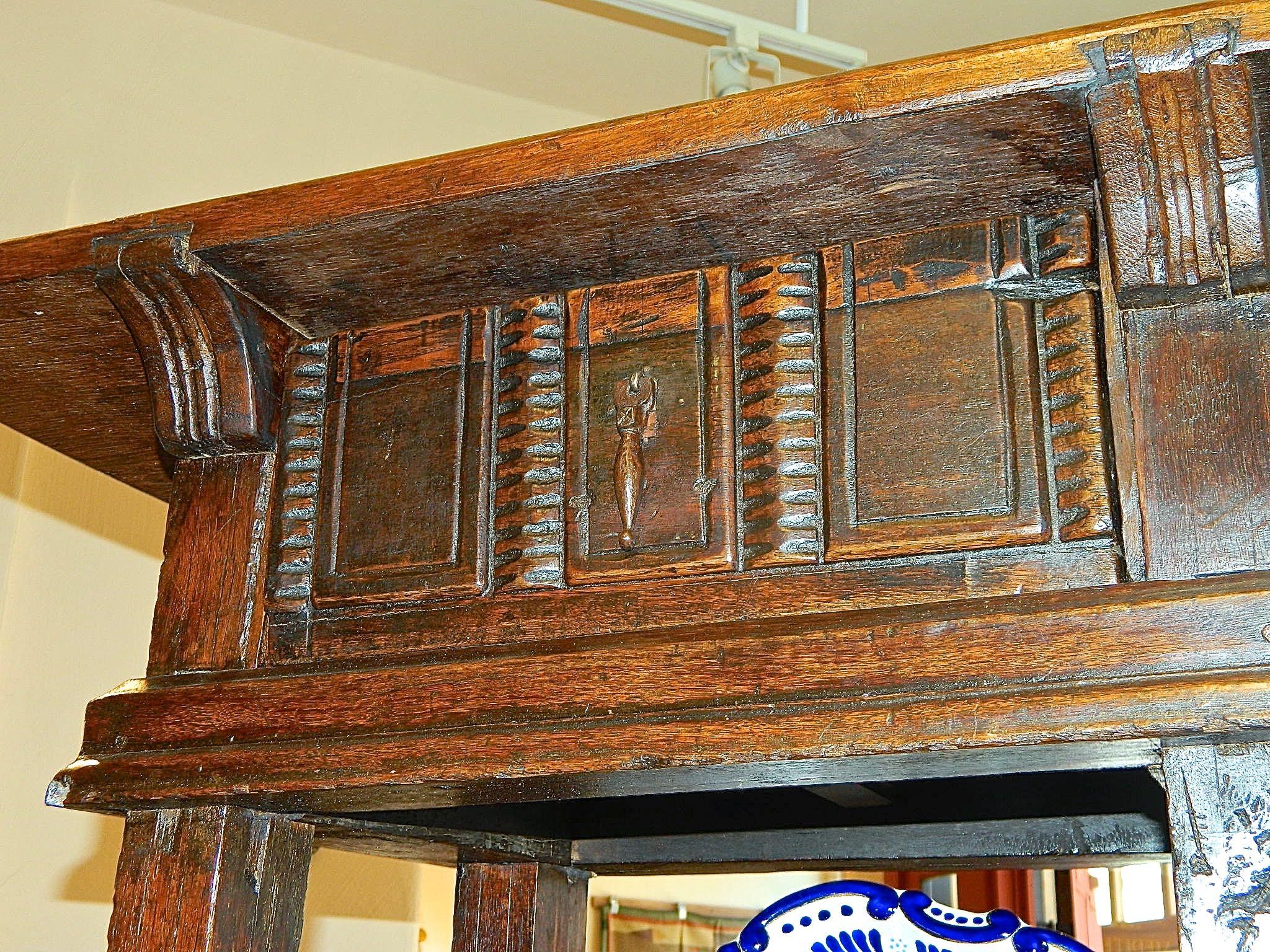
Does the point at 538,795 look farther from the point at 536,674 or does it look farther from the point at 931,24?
the point at 931,24

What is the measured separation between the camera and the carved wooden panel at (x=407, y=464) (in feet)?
2.88

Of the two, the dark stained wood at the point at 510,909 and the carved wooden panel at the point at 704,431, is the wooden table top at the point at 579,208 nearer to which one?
the carved wooden panel at the point at 704,431

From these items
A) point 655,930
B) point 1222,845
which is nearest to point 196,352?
point 1222,845

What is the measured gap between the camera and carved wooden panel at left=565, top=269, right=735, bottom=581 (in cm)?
81

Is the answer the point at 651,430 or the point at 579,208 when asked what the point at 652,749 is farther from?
the point at 579,208

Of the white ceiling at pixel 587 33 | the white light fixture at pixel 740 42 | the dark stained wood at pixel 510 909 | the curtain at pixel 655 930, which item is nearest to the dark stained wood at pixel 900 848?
the dark stained wood at pixel 510 909

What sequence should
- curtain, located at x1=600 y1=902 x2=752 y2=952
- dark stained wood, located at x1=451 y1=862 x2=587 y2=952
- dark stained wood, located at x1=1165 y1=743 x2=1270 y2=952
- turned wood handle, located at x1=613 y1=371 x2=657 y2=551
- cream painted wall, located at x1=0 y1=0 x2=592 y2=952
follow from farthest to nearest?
curtain, located at x1=600 y1=902 x2=752 y2=952 < cream painted wall, located at x1=0 y1=0 x2=592 y2=952 < dark stained wood, located at x1=451 y1=862 x2=587 y2=952 < turned wood handle, located at x1=613 y1=371 x2=657 y2=551 < dark stained wood, located at x1=1165 y1=743 x2=1270 y2=952

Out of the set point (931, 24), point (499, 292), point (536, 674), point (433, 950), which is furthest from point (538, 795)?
point (433, 950)

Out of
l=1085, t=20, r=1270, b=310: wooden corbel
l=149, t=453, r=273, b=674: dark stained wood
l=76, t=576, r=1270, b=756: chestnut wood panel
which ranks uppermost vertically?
l=1085, t=20, r=1270, b=310: wooden corbel

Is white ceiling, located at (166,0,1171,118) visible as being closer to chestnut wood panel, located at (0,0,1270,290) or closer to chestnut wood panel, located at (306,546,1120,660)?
chestnut wood panel, located at (0,0,1270,290)

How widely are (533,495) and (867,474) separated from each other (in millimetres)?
211

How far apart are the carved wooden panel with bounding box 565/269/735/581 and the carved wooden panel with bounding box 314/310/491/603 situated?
7cm

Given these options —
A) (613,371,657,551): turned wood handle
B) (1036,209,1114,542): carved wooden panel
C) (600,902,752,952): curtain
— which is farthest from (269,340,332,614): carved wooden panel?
(600,902,752,952): curtain

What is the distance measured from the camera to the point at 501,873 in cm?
131
